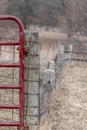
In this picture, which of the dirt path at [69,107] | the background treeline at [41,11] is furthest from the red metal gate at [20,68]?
the background treeline at [41,11]

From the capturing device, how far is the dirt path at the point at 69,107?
5420 mm

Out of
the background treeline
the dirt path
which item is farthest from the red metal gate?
the background treeline

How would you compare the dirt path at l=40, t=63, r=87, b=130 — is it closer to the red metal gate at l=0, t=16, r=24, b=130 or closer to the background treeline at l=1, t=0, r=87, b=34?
the red metal gate at l=0, t=16, r=24, b=130

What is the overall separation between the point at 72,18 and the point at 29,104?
22.7m

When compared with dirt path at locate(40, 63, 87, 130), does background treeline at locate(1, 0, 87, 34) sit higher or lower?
higher

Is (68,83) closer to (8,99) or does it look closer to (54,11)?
(8,99)

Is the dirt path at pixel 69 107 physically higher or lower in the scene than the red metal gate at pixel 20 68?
lower

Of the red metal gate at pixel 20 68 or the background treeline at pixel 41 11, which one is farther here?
the background treeline at pixel 41 11

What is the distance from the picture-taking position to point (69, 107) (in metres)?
6.42

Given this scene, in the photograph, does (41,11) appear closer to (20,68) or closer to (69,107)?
(69,107)

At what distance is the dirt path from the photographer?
5.42 m

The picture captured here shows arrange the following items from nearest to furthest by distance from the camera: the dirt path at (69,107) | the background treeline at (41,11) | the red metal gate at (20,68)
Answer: the red metal gate at (20,68), the dirt path at (69,107), the background treeline at (41,11)

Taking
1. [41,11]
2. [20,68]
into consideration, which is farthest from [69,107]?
[41,11]

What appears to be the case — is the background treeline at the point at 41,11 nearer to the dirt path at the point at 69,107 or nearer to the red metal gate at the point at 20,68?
the dirt path at the point at 69,107
